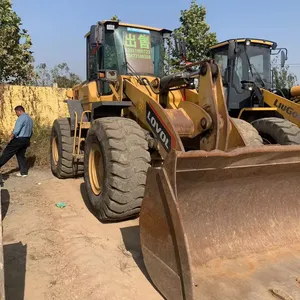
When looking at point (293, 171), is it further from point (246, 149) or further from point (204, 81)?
point (204, 81)

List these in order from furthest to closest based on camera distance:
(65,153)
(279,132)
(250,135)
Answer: (65,153), (279,132), (250,135)

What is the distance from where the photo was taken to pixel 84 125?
6270mm

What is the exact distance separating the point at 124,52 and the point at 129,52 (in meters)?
0.09

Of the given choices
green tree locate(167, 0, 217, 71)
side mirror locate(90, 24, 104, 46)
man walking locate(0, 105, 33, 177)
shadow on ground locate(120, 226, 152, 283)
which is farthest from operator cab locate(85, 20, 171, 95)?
green tree locate(167, 0, 217, 71)

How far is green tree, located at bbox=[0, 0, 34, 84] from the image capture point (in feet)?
38.4

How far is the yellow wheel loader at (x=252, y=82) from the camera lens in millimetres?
7957

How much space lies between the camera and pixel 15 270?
3424 mm

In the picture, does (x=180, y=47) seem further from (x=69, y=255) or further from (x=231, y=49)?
(x=69, y=255)

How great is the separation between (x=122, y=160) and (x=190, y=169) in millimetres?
1346

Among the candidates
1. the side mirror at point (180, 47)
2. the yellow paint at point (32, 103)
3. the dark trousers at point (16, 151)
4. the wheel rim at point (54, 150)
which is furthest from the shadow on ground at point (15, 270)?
the yellow paint at point (32, 103)

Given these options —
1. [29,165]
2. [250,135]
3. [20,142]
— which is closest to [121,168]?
[250,135]

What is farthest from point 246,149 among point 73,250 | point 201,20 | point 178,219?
point 201,20

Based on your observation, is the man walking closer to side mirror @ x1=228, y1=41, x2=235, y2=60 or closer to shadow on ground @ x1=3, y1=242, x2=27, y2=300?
shadow on ground @ x1=3, y1=242, x2=27, y2=300

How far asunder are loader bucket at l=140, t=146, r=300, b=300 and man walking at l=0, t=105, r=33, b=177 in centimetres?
530
